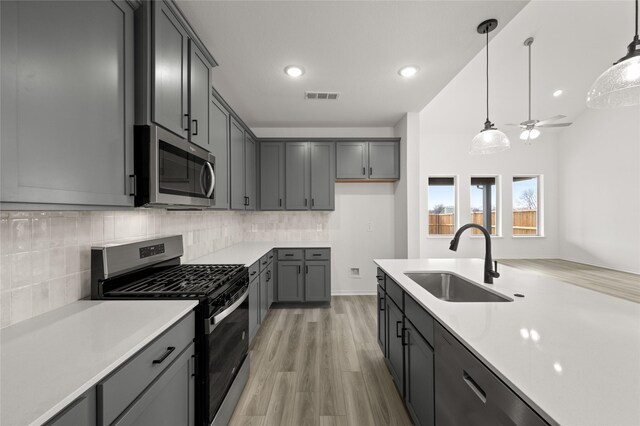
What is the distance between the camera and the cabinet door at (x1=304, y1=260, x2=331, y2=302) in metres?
3.91

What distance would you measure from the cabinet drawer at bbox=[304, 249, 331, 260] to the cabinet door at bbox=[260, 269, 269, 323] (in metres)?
0.72

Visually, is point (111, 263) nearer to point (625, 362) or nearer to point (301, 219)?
point (625, 362)

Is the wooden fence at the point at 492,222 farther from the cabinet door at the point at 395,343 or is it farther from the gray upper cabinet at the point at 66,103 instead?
the gray upper cabinet at the point at 66,103

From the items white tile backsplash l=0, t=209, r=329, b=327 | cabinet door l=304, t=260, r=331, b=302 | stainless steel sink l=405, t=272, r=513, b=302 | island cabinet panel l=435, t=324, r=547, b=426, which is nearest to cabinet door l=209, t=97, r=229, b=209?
white tile backsplash l=0, t=209, r=329, b=327

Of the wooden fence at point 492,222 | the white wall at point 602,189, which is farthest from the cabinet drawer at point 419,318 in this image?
the white wall at point 602,189

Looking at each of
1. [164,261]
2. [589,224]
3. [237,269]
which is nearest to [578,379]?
[237,269]

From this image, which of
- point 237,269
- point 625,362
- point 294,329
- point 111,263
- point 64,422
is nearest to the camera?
point 64,422

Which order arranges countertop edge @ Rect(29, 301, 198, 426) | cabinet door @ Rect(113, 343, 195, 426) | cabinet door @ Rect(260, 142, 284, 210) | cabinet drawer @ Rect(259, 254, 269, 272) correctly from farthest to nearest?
cabinet door @ Rect(260, 142, 284, 210), cabinet drawer @ Rect(259, 254, 269, 272), cabinet door @ Rect(113, 343, 195, 426), countertop edge @ Rect(29, 301, 198, 426)

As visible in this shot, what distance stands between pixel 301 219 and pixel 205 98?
271cm

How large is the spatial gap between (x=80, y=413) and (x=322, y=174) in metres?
3.74

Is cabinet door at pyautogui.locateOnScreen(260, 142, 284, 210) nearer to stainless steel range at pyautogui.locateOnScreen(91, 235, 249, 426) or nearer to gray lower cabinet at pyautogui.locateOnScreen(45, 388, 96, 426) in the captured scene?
stainless steel range at pyautogui.locateOnScreen(91, 235, 249, 426)

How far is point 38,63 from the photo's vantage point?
0.90 m

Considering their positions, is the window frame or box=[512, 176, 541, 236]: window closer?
the window frame

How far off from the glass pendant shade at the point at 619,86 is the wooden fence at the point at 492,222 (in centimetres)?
482
